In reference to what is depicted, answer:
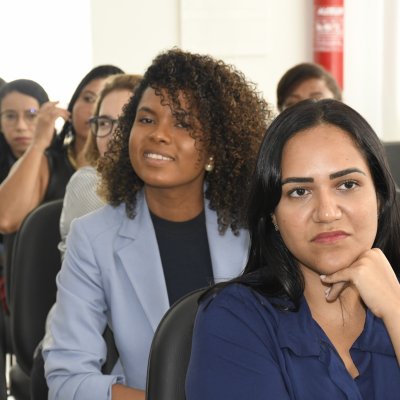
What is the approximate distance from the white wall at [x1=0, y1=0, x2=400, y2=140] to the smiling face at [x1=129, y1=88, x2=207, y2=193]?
11.4 ft

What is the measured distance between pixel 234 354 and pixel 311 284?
24 cm

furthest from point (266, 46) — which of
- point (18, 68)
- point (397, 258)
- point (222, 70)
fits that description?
point (397, 258)

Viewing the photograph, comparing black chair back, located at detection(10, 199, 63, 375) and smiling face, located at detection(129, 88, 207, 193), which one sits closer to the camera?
smiling face, located at detection(129, 88, 207, 193)

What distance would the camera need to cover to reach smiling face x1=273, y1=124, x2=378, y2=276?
1.39 metres

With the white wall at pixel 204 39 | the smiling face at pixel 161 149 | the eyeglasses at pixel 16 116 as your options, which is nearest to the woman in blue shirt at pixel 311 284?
the smiling face at pixel 161 149

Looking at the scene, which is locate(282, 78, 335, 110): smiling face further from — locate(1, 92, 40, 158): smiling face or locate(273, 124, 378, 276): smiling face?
locate(273, 124, 378, 276): smiling face

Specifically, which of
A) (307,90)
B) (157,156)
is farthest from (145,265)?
(307,90)

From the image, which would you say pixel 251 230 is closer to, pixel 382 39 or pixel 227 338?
pixel 227 338

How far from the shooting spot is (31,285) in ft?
7.64

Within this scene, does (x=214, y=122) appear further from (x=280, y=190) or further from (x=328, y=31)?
(x=328, y=31)

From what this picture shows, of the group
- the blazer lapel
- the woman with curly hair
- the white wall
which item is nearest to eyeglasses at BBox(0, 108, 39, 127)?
the white wall

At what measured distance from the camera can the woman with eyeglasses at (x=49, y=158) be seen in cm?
311

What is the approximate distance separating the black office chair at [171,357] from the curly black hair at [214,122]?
0.59 m

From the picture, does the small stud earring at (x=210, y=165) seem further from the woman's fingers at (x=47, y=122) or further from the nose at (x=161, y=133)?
the woman's fingers at (x=47, y=122)
